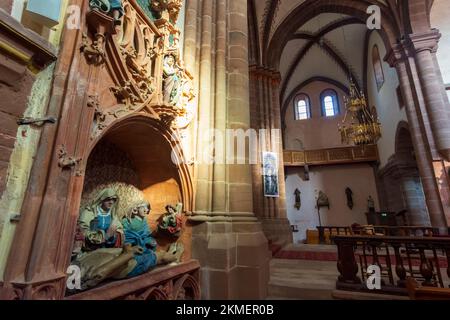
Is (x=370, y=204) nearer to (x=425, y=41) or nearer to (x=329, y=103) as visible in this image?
(x=329, y=103)

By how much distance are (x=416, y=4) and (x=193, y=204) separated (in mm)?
10106

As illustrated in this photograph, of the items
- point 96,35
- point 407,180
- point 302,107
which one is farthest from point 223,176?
point 302,107

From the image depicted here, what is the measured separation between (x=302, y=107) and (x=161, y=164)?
661 inches

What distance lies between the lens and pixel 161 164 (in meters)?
3.72

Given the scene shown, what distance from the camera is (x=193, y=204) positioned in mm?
3545

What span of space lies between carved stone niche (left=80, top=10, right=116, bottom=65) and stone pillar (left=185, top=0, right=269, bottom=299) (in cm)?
183

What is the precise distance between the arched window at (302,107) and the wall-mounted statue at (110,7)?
17262 mm

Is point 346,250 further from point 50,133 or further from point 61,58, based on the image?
point 61,58

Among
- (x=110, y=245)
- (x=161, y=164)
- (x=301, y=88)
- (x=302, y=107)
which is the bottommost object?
(x=110, y=245)

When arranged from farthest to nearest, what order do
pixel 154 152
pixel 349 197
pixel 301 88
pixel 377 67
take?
pixel 301 88 → pixel 349 197 → pixel 377 67 → pixel 154 152

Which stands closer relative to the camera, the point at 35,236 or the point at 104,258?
the point at 35,236

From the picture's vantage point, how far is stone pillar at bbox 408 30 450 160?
23.1 ft
